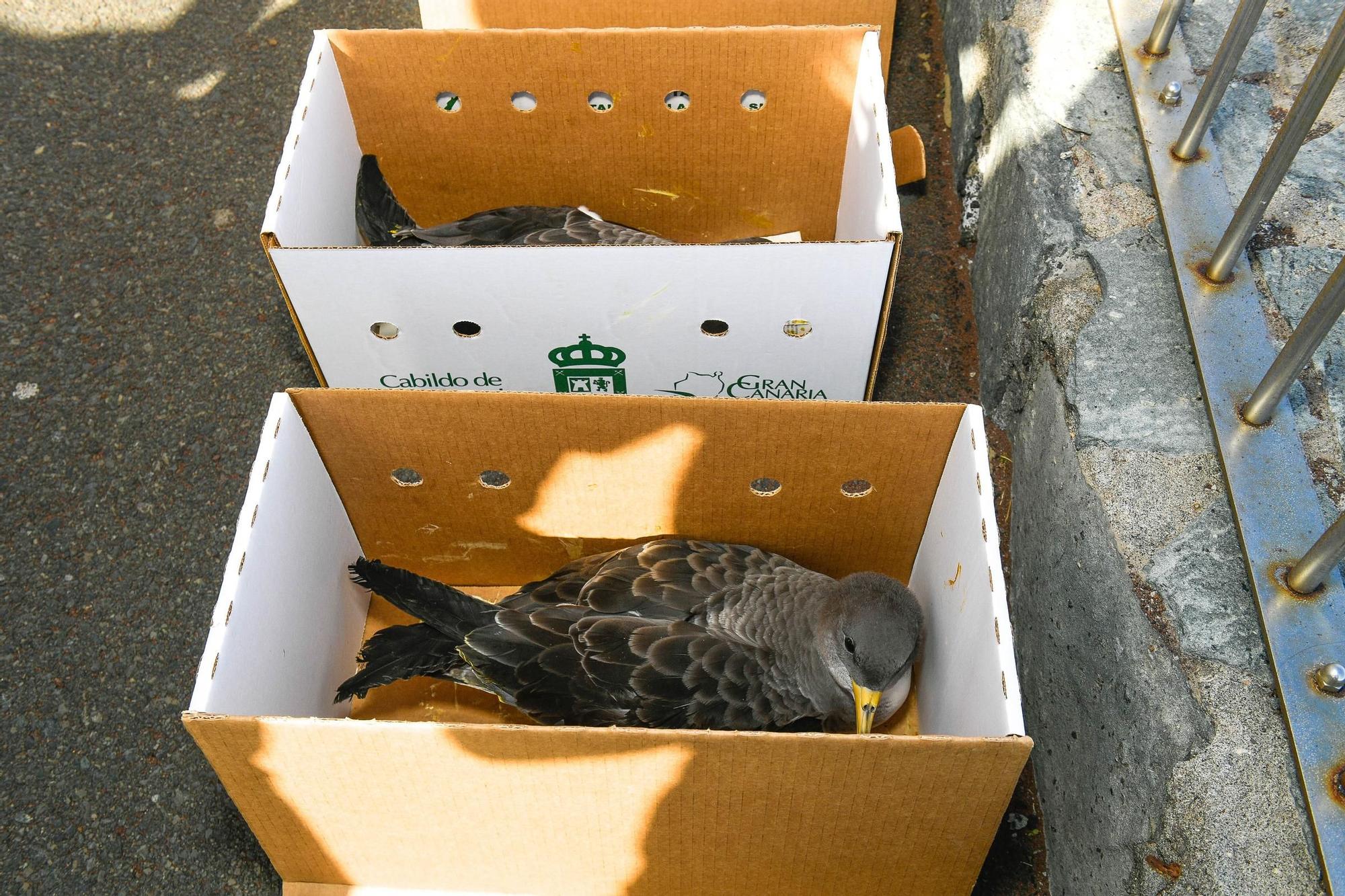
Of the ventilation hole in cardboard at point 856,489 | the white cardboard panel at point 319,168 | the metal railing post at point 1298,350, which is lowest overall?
the ventilation hole in cardboard at point 856,489

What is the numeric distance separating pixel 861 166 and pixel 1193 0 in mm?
977

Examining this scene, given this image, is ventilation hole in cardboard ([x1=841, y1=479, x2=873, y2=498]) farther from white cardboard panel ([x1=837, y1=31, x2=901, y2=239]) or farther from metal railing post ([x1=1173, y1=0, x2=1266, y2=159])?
metal railing post ([x1=1173, y1=0, x2=1266, y2=159])

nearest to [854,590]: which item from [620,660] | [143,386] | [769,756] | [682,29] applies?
[620,660]

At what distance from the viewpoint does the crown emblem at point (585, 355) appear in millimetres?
2127

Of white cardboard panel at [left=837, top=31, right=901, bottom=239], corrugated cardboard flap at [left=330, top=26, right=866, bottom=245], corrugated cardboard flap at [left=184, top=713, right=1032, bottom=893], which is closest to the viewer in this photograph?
corrugated cardboard flap at [left=184, top=713, right=1032, bottom=893]

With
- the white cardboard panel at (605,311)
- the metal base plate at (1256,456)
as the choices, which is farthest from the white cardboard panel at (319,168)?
the metal base plate at (1256,456)

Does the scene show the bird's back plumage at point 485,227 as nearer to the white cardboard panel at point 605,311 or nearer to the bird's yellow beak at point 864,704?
the white cardboard panel at point 605,311

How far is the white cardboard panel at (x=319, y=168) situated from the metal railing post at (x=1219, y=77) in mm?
1909

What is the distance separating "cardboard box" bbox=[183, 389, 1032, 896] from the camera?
4.56 ft

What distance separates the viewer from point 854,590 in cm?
190

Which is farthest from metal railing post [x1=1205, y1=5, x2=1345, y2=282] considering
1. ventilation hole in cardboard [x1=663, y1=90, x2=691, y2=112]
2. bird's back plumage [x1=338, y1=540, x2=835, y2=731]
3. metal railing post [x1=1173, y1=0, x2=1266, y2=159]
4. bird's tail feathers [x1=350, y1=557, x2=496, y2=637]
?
bird's tail feathers [x1=350, y1=557, x2=496, y2=637]

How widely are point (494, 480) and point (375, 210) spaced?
0.92m

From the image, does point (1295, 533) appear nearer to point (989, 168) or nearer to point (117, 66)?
point (989, 168)

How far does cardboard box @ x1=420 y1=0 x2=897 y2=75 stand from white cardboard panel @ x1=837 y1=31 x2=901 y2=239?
384 mm
